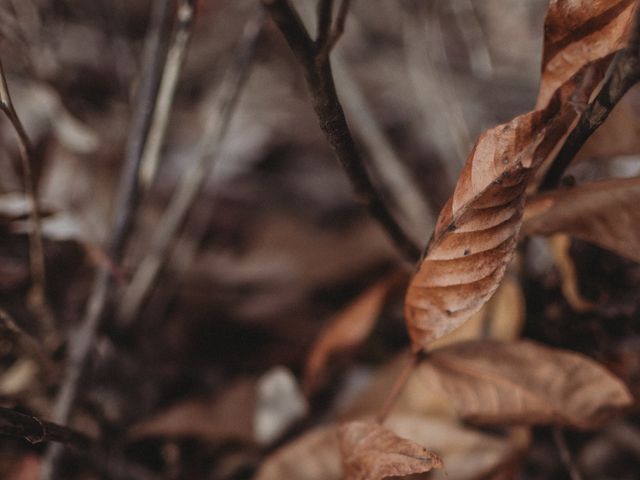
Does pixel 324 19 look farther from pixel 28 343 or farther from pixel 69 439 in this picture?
pixel 28 343

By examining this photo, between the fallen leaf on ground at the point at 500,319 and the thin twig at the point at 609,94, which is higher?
the thin twig at the point at 609,94

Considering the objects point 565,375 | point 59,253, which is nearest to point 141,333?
point 59,253

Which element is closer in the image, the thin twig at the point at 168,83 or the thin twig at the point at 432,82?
the thin twig at the point at 168,83

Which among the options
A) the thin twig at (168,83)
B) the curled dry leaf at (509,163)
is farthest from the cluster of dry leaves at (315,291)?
the thin twig at (168,83)

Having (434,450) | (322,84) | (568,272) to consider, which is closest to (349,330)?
(434,450)

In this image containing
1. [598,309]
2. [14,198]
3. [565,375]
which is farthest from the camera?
[14,198]

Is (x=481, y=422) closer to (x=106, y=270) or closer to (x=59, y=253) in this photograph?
(x=106, y=270)

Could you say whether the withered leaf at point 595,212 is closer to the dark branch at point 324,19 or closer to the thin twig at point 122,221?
the dark branch at point 324,19
